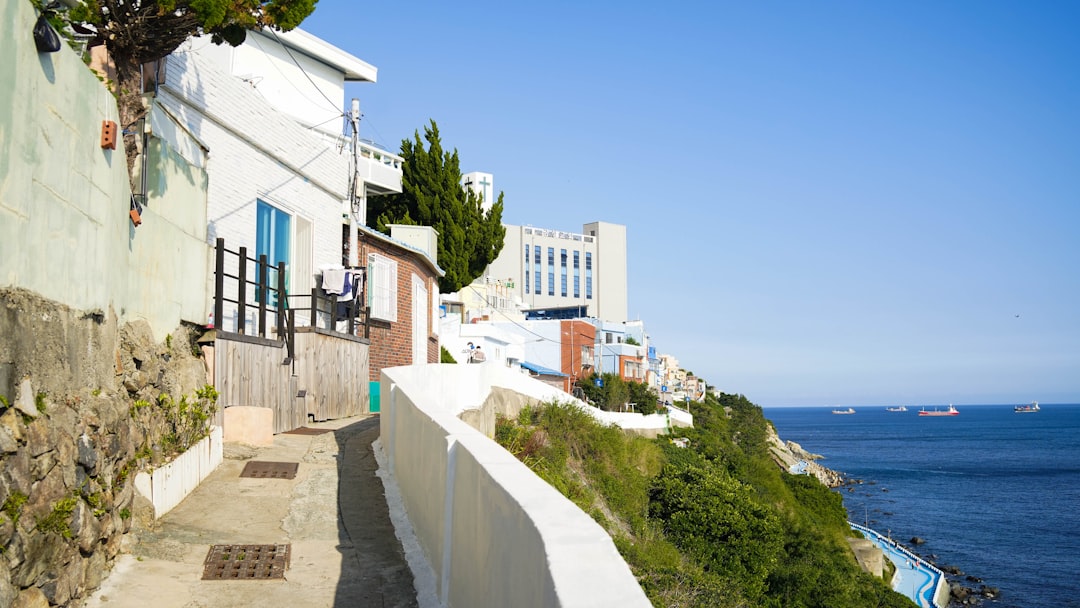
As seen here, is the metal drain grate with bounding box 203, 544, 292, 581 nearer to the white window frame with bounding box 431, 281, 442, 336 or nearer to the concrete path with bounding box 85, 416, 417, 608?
the concrete path with bounding box 85, 416, 417, 608

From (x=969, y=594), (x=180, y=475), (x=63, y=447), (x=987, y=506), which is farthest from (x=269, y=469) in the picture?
(x=987, y=506)

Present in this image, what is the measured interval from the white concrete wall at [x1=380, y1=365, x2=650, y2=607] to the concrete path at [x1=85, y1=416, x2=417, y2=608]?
1.31 feet

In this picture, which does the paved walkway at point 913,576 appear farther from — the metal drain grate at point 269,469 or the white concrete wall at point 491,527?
the white concrete wall at point 491,527

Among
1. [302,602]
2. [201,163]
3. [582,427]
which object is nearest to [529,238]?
[582,427]

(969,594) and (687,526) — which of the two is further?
(969,594)

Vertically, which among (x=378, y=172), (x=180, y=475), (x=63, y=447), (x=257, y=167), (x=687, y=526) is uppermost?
(x=378, y=172)

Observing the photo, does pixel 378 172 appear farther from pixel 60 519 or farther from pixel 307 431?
pixel 60 519

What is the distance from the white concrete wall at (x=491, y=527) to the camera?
3.21 m

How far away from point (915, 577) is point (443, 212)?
25.8m

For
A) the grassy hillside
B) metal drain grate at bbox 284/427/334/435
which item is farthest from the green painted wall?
the grassy hillside

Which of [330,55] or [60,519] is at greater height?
[330,55]

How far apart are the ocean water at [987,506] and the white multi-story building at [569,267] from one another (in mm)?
31649

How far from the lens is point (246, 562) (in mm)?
7535

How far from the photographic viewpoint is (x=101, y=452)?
682cm
